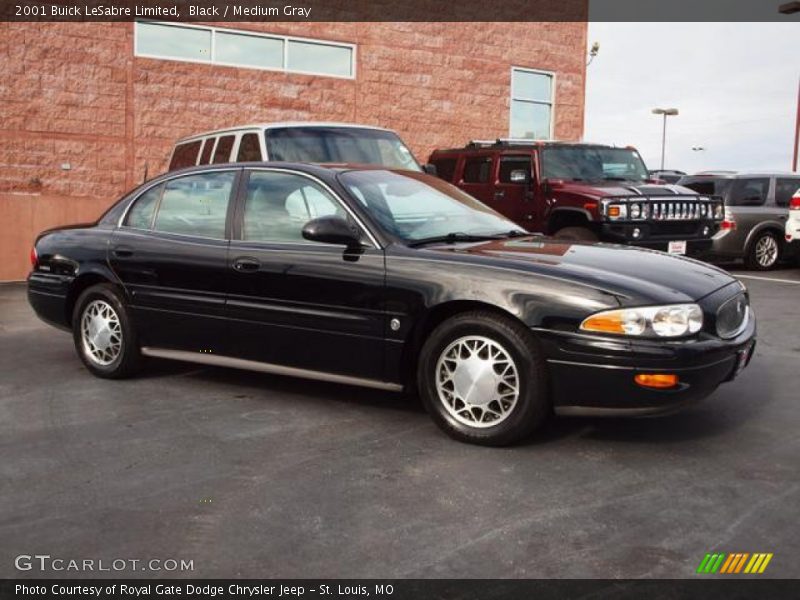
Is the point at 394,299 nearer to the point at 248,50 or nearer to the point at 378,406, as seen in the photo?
the point at 378,406

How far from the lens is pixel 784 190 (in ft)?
49.1

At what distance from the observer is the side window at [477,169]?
12.8 metres

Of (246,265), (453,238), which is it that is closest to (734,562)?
(453,238)

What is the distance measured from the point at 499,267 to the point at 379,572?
1.97 m

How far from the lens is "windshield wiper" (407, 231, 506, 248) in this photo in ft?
16.9

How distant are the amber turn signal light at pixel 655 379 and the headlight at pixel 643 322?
7.6 inches

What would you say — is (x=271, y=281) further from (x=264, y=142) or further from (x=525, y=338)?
(x=264, y=142)

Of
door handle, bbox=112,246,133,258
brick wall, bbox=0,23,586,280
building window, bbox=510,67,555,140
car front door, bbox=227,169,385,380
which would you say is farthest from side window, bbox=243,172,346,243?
building window, bbox=510,67,555,140

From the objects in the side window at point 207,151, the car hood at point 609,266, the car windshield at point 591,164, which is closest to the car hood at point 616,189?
the car windshield at point 591,164

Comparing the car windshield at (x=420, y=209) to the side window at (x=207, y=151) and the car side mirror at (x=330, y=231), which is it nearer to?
the car side mirror at (x=330, y=231)

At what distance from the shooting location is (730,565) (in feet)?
10.6

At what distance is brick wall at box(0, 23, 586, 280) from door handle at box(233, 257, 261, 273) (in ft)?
30.5

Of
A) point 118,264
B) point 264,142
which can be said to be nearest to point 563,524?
point 118,264

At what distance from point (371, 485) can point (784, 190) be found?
42.4ft
